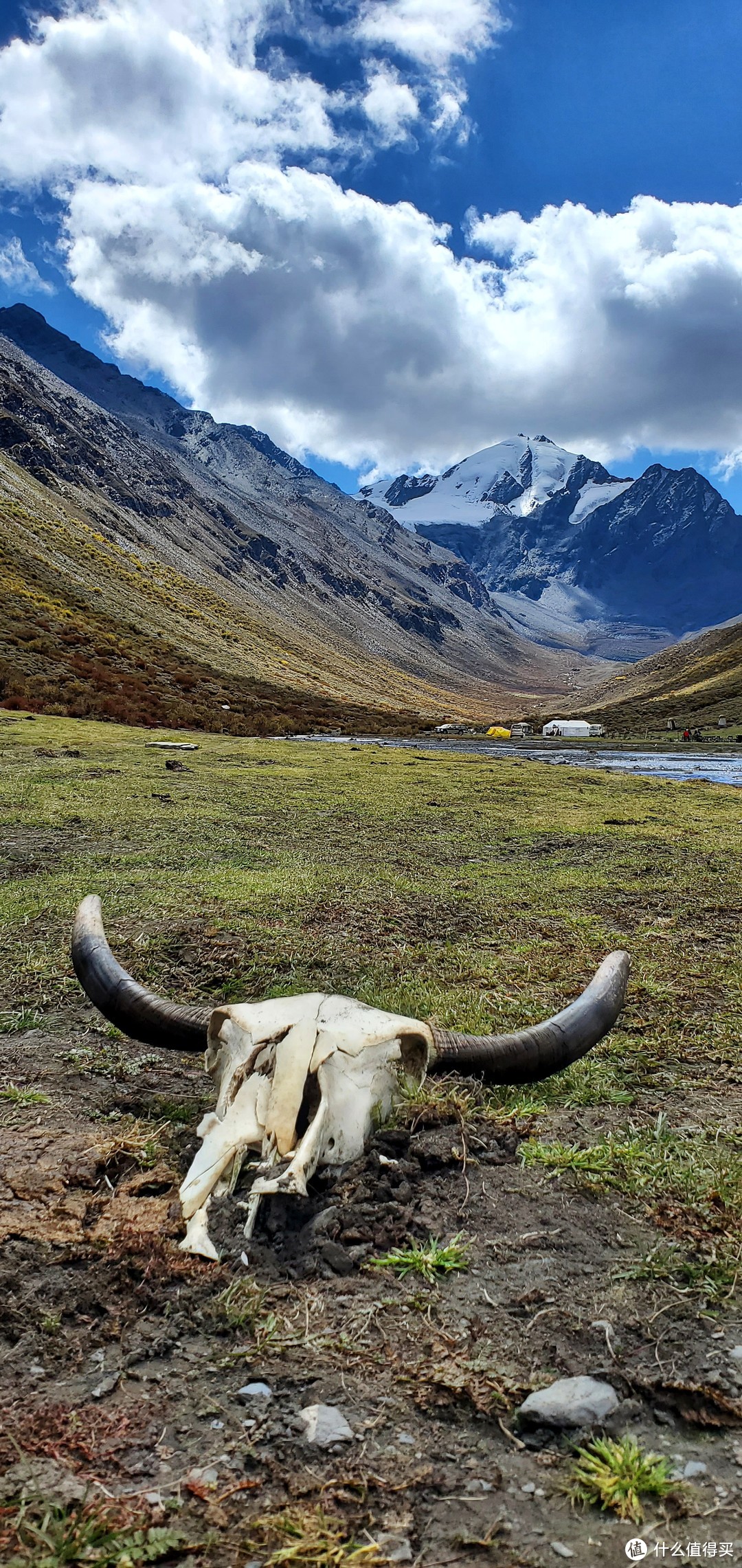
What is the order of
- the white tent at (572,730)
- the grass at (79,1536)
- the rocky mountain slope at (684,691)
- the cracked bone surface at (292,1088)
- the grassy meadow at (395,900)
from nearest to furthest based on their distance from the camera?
1. the grass at (79,1536)
2. the cracked bone surface at (292,1088)
3. the grassy meadow at (395,900)
4. the white tent at (572,730)
5. the rocky mountain slope at (684,691)

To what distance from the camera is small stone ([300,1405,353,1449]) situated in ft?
7.09

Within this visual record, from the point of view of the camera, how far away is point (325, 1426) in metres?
2.20

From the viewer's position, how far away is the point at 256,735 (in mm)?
46156

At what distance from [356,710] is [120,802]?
76.4 metres

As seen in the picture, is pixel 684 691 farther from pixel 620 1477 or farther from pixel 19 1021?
pixel 620 1477

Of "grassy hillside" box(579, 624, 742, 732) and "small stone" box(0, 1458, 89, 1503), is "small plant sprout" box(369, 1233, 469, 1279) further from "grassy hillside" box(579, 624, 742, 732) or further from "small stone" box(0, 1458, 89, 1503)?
"grassy hillside" box(579, 624, 742, 732)

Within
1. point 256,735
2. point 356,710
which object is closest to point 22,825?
point 256,735

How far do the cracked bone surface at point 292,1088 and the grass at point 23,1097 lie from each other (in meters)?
0.98

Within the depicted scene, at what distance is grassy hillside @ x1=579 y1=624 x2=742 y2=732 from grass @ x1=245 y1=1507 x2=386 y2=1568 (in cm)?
7385

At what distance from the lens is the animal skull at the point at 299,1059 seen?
3207mm

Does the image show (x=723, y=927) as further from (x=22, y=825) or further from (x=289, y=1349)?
(x=22, y=825)

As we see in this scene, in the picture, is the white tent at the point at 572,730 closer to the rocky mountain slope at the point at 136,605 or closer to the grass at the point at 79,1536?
the rocky mountain slope at the point at 136,605

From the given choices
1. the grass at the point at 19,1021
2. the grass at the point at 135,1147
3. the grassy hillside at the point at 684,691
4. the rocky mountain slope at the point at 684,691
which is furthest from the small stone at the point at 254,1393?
the grassy hillside at the point at 684,691

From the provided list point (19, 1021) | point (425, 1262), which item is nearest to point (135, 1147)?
point (425, 1262)
